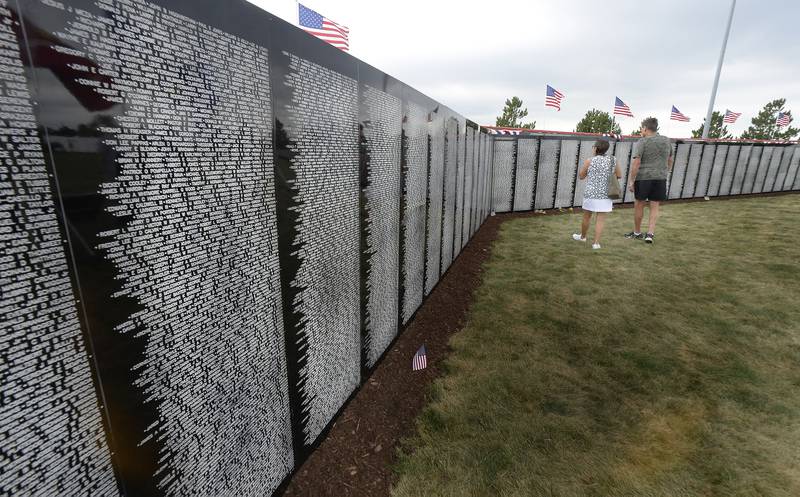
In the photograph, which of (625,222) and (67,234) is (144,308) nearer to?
(67,234)

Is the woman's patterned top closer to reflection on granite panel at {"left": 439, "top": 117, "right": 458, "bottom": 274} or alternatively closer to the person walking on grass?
the person walking on grass

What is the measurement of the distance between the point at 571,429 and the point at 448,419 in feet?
2.62

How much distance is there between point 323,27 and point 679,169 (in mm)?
12421

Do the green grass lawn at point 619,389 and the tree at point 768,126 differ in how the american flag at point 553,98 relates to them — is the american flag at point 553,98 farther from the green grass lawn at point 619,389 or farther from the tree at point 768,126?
the tree at point 768,126

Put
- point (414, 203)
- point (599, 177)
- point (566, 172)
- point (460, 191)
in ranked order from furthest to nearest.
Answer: point (566, 172) < point (599, 177) < point (460, 191) < point (414, 203)

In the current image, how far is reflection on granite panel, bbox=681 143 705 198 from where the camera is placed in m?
12.6

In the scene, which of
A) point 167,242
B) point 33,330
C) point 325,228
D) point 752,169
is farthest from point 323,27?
point 752,169

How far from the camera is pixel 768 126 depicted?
4766 cm

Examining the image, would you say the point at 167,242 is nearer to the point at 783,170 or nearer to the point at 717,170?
the point at 717,170

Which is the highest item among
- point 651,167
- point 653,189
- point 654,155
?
point 654,155

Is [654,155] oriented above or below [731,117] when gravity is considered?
below

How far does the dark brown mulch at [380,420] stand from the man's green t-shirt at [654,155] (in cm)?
494

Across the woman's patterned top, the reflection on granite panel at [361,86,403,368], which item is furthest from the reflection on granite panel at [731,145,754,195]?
the reflection on granite panel at [361,86,403,368]

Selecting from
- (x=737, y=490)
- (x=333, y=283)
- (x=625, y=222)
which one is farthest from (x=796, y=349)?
(x=625, y=222)
